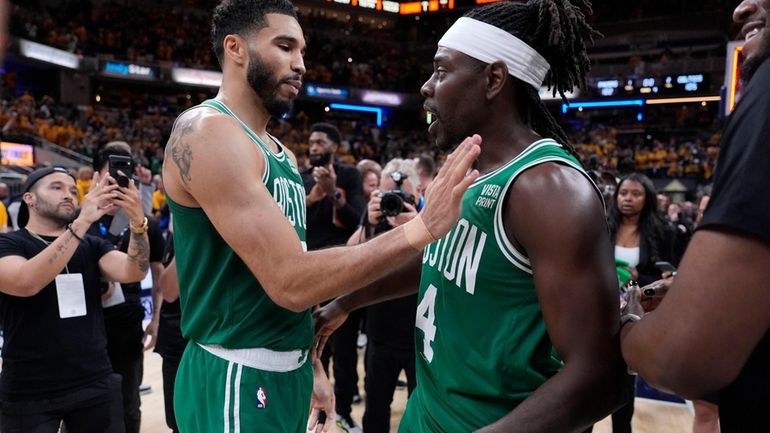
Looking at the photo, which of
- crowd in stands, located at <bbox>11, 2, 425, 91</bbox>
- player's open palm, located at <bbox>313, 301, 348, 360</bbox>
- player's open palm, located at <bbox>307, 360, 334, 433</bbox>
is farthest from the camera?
crowd in stands, located at <bbox>11, 2, 425, 91</bbox>

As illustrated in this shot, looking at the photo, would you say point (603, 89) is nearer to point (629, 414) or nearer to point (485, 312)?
point (629, 414)

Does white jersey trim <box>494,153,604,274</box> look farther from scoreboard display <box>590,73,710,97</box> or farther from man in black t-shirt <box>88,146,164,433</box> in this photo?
scoreboard display <box>590,73,710,97</box>

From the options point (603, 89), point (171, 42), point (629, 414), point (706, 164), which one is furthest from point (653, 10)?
point (629, 414)

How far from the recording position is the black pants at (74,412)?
2768mm

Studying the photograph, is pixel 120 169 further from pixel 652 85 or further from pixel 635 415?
pixel 652 85

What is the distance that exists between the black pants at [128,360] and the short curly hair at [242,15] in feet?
7.45

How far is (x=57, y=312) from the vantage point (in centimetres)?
295

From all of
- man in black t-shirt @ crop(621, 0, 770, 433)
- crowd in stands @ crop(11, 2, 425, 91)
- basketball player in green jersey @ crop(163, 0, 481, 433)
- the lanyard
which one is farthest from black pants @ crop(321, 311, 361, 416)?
crowd in stands @ crop(11, 2, 425, 91)

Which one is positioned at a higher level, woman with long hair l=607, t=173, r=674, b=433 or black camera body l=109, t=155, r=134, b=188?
black camera body l=109, t=155, r=134, b=188

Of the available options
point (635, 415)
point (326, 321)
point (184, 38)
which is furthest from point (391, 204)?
point (184, 38)

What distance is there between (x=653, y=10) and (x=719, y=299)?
30234mm

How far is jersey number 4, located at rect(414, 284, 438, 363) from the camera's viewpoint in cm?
168

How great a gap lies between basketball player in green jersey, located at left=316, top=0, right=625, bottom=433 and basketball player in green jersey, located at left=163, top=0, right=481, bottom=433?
15 centimetres

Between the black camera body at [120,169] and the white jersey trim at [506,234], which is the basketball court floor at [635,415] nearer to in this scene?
the black camera body at [120,169]
